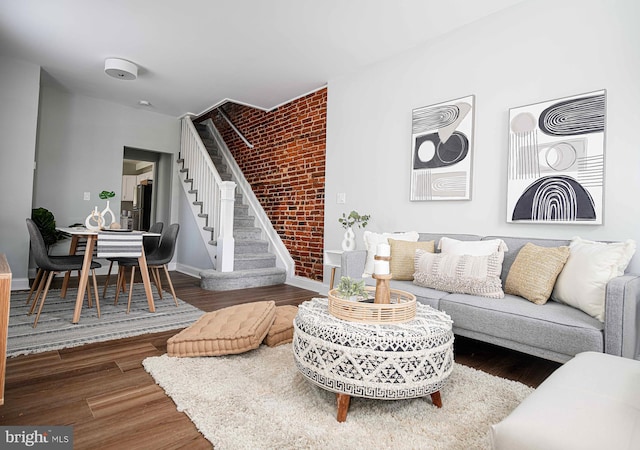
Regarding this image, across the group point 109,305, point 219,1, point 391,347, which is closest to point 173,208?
point 109,305

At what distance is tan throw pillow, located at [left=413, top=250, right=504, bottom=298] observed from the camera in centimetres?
233

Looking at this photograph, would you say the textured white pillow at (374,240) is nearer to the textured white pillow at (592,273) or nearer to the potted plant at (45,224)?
the textured white pillow at (592,273)

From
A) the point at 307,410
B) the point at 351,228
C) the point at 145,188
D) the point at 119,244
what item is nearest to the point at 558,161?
the point at 351,228

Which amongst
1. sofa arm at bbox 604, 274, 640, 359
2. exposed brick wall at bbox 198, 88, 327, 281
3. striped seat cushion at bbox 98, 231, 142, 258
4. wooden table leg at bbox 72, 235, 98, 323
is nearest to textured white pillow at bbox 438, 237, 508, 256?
sofa arm at bbox 604, 274, 640, 359

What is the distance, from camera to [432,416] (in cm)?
156

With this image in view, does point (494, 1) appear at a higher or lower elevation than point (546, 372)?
higher

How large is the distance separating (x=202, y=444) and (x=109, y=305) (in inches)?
102

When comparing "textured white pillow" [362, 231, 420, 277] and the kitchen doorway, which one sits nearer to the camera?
"textured white pillow" [362, 231, 420, 277]

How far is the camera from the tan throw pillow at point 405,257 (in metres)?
2.87

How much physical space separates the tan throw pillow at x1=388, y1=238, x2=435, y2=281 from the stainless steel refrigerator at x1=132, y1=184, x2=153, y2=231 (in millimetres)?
7138

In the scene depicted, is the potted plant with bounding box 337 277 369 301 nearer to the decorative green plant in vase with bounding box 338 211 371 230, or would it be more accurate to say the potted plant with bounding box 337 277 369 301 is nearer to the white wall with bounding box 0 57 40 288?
the decorative green plant in vase with bounding box 338 211 371 230

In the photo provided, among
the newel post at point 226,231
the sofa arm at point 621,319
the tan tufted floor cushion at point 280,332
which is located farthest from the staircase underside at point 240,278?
the sofa arm at point 621,319

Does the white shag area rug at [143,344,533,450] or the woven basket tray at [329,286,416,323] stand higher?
the woven basket tray at [329,286,416,323]

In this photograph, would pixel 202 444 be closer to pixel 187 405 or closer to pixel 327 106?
pixel 187 405
